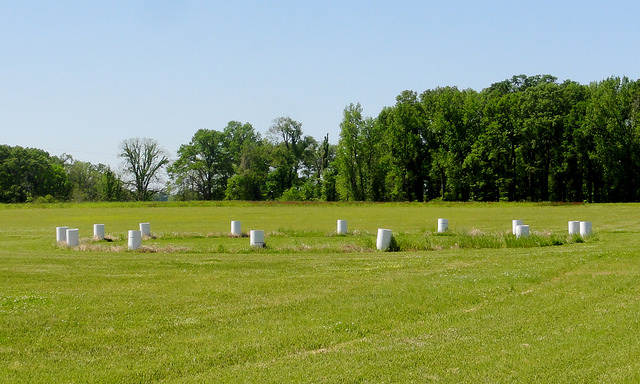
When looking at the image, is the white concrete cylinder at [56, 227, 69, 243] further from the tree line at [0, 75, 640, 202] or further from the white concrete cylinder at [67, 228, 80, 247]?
the tree line at [0, 75, 640, 202]

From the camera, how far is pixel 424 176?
9569cm

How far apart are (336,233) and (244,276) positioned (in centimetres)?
1670

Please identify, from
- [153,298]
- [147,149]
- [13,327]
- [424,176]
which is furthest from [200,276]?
[147,149]

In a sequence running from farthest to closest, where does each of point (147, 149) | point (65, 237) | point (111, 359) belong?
point (147, 149) < point (65, 237) < point (111, 359)

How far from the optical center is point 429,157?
9494 centimetres

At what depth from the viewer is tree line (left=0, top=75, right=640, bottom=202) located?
8044cm

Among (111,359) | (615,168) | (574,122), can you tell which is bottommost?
(111,359)

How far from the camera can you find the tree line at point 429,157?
80438mm

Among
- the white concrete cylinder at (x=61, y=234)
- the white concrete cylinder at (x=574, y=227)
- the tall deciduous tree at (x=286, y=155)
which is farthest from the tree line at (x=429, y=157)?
the white concrete cylinder at (x=61, y=234)

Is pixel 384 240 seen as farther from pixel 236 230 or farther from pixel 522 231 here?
pixel 236 230

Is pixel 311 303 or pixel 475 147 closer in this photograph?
pixel 311 303

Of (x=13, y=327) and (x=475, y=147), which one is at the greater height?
(x=475, y=147)

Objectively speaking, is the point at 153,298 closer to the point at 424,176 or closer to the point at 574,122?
the point at 574,122

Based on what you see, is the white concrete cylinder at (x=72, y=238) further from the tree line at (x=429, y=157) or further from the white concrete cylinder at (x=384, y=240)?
the tree line at (x=429, y=157)
